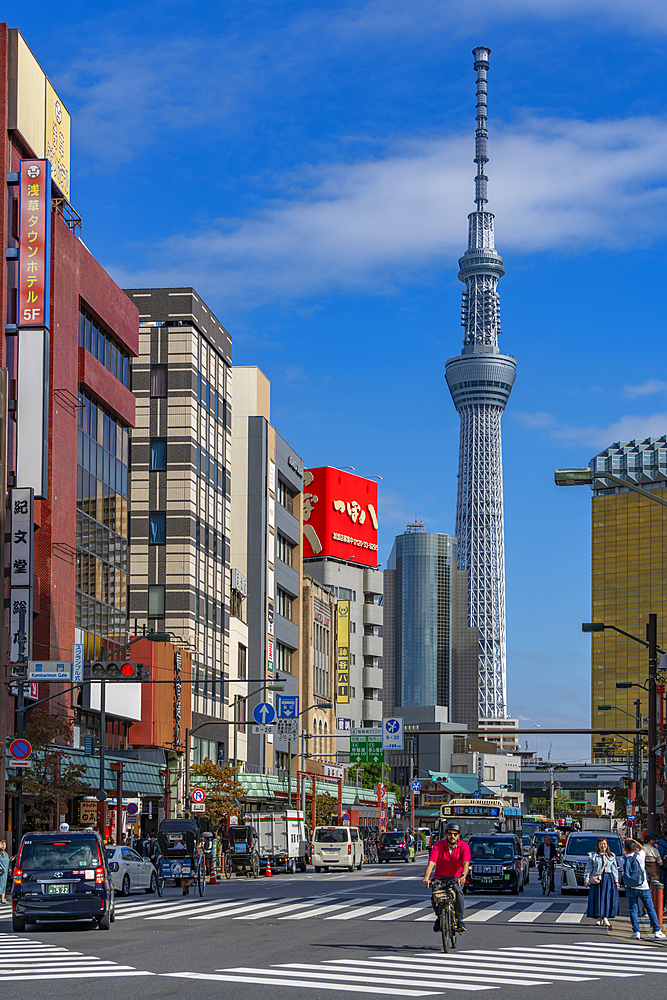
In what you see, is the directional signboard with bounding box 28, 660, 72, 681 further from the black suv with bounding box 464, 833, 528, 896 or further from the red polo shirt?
the red polo shirt

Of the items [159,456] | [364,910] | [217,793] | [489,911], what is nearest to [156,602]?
[159,456]

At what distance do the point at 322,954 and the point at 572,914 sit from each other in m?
13.4

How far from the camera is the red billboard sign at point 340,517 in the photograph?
529 feet

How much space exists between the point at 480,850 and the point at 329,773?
294 feet

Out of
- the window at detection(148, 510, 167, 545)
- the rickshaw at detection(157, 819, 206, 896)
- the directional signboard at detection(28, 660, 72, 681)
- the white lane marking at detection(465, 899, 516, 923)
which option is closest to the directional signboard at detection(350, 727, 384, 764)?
the window at detection(148, 510, 167, 545)

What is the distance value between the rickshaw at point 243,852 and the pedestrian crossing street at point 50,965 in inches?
1269

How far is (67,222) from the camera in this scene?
6744cm

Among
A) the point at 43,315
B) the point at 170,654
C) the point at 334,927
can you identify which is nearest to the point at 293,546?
the point at 170,654

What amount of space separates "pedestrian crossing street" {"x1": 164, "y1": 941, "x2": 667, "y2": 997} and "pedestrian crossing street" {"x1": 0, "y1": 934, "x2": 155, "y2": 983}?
1.28m

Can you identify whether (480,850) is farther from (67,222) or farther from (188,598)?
(188,598)

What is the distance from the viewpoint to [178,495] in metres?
89.2

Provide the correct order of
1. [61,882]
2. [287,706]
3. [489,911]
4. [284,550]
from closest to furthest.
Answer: [61,882] → [489,911] → [287,706] → [284,550]

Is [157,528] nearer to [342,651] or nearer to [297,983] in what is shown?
[342,651]

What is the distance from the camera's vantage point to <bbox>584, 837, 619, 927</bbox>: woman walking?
2925 centimetres
